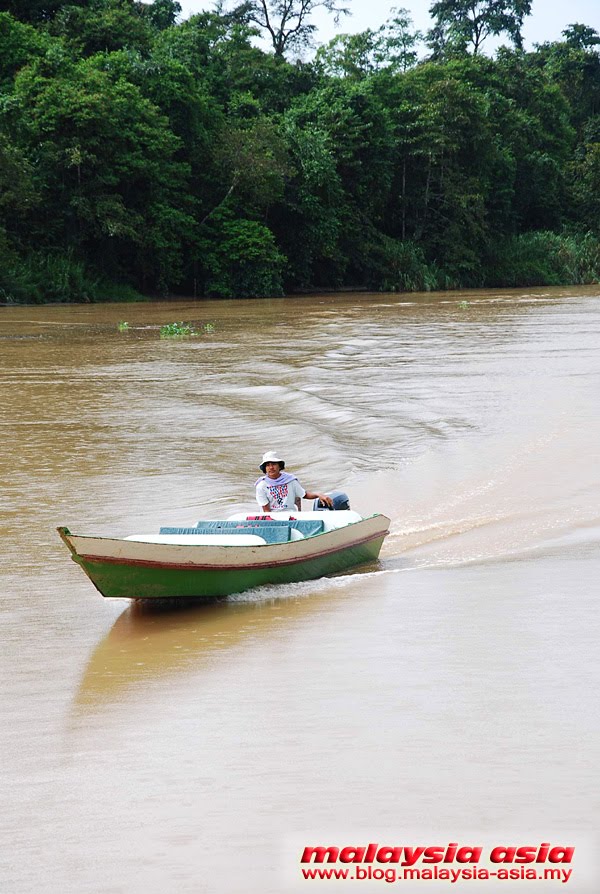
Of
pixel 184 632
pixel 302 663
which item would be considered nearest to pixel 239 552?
pixel 184 632

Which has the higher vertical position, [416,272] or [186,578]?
[416,272]

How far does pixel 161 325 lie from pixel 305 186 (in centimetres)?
1736

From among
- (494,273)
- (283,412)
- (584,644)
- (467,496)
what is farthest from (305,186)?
(584,644)

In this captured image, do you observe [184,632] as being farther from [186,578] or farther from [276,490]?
[276,490]

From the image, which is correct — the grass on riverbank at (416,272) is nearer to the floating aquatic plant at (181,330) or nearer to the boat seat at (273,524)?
the floating aquatic plant at (181,330)

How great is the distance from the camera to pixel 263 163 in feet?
141

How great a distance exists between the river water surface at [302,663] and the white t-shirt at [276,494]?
0.83 m

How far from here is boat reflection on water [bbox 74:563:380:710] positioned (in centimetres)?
631

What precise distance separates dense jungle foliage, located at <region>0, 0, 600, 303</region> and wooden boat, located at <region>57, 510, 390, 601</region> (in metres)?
28.4

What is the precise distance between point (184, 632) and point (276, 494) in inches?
79.3

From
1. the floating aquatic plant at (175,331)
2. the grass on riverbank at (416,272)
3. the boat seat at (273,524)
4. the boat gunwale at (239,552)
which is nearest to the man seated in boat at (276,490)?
the boat seat at (273,524)

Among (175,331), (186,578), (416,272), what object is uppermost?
(416,272)

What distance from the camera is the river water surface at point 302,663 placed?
14.3 feet

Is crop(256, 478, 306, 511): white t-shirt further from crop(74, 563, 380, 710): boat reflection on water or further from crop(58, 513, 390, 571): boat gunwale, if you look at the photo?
crop(74, 563, 380, 710): boat reflection on water
